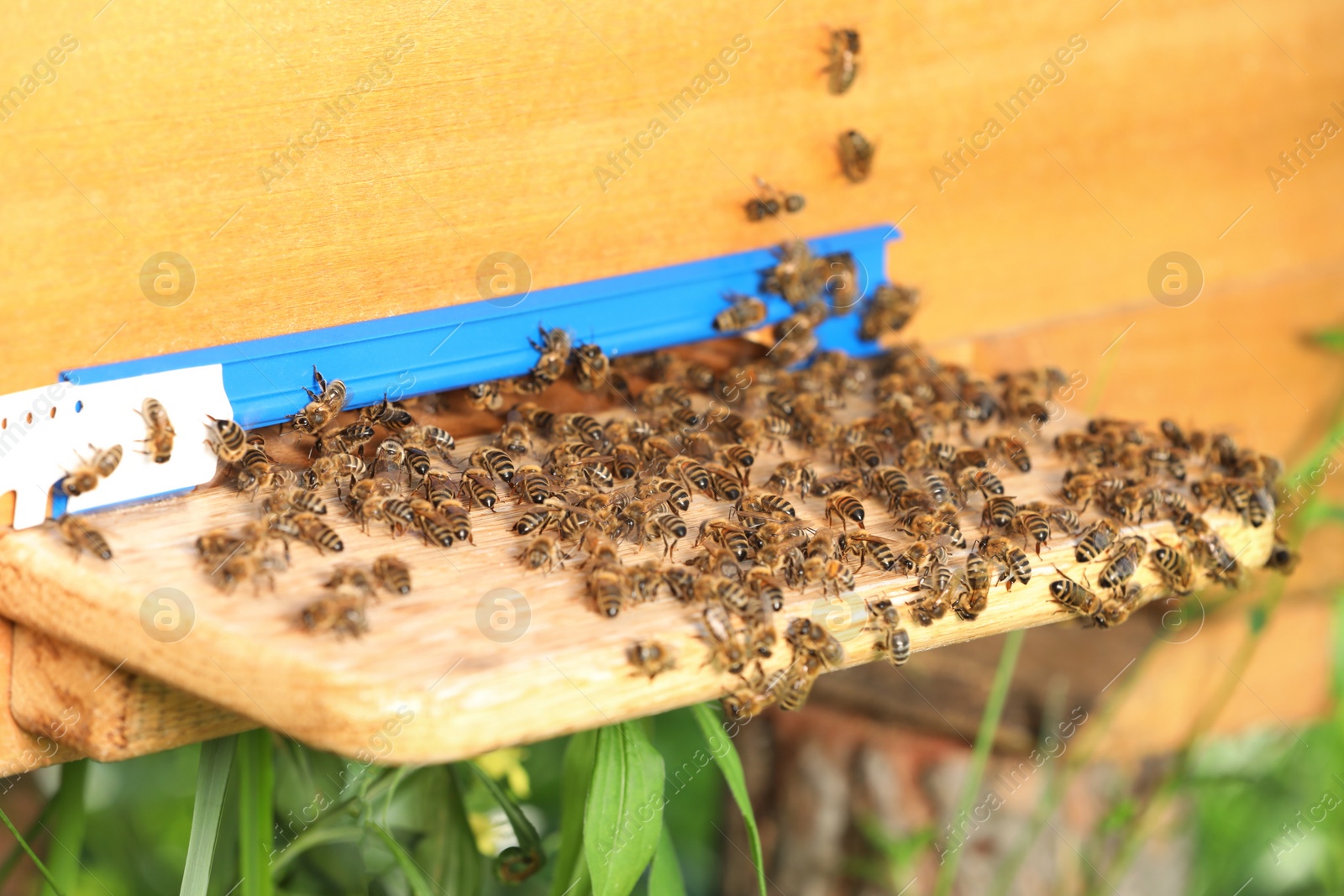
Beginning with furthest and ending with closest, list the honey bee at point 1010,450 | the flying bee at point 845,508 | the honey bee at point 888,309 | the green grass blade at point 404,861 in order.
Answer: the honey bee at point 888,309, the honey bee at point 1010,450, the flying bee at point 845,508, the green grass blade at point 404,861

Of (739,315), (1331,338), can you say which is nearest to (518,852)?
(739,315)

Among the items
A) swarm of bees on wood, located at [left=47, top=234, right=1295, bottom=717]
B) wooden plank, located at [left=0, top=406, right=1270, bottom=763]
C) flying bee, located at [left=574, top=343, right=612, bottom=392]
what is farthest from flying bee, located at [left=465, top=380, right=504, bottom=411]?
wooden plank, located at [left=0, top=406, right=1270, bottom=763]

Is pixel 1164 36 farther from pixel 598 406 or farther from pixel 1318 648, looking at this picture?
pixel 1318 648

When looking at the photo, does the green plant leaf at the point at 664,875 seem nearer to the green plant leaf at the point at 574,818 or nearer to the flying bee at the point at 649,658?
the green plant leaf at the point at 574,818

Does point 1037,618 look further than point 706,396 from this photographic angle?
No

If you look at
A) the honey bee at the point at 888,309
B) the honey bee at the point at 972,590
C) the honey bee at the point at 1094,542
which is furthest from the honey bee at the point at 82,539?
the honey bee at the point at 888,309

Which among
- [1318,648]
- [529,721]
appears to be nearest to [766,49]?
[529,721]
